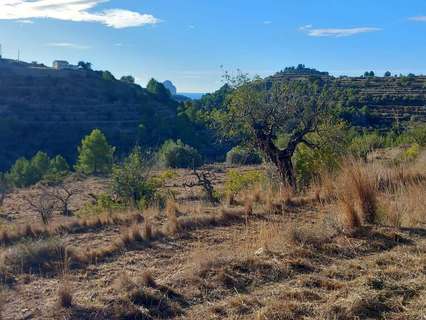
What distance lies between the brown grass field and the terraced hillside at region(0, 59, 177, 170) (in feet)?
129

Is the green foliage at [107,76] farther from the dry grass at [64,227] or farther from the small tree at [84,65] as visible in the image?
the dry grass at [64,227]

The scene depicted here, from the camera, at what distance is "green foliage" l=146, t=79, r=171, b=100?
66456 mm

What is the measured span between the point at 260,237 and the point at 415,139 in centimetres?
1690

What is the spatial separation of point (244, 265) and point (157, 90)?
6476 centimetres

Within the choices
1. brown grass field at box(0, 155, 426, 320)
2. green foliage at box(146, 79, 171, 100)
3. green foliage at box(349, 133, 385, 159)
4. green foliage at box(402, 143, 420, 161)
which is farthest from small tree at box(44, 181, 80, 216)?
green foliage at box(146, 79, 171, 100)

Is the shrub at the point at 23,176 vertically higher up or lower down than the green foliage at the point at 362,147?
lower down

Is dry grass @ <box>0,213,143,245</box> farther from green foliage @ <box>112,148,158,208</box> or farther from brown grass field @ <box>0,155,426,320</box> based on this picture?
green foliage @ <box>112,148,158,208</box>

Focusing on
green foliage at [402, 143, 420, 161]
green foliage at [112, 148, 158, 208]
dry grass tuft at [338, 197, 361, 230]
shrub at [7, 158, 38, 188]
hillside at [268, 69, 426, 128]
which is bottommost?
shrub at [7, 158, 38, 188]

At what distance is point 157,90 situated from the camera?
2655 inches

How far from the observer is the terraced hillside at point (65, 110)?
4781 centimetres

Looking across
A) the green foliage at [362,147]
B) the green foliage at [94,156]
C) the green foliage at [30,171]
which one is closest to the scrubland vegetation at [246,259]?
the green foliage at [362,147]

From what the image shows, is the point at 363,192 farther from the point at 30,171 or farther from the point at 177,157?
the point at 30,171

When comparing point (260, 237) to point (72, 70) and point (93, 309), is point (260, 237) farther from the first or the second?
point (72, 70)

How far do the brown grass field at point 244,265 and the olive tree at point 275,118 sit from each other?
382 cm
